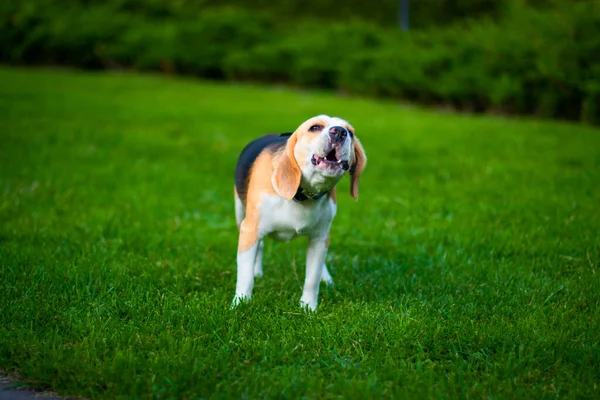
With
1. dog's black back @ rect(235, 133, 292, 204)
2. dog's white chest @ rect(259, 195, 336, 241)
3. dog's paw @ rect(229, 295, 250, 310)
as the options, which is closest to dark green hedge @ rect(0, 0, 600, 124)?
dog's black back @ rect(235, 133, 292, 204)

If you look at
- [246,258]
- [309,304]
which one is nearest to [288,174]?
[246,258]

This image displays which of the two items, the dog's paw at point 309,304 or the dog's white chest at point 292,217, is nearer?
the dog's white chest at point 292,217

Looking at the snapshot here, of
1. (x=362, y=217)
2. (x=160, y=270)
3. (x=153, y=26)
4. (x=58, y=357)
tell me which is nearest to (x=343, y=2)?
(x=153, y=26)

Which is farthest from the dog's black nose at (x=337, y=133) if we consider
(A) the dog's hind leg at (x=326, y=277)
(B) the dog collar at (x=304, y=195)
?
(A) the dog's hind leg at (x=326, y=277)

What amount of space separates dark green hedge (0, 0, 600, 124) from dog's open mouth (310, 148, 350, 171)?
9.38 m

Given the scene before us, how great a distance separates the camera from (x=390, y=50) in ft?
54.6

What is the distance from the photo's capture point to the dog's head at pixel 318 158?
3691 millimetres

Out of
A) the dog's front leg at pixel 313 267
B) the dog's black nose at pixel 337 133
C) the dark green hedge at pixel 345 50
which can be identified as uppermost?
the dark green hedge at pixel 345 50

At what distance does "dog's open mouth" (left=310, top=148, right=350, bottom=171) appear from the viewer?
370cm

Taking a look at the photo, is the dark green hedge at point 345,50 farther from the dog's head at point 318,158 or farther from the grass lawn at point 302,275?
the dog's head at point 318,158

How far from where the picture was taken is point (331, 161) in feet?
12.2

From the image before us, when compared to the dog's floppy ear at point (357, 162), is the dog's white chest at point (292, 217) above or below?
below

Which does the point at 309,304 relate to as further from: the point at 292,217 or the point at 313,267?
the point at 292,217

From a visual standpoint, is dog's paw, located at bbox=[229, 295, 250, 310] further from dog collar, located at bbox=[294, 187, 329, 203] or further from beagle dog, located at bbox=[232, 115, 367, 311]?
dog collar, located at bbox=[294, 187, 329, 203]
